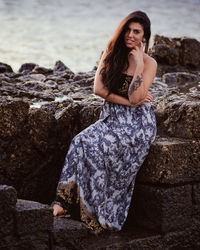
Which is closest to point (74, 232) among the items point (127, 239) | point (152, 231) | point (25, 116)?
point (127, 239)

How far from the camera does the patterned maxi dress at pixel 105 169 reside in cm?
483

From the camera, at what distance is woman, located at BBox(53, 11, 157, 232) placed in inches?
191

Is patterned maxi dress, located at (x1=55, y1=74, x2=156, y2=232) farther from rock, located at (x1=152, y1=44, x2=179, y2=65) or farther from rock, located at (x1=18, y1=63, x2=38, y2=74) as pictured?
rock, located at (x1=18, y1=63, x2=38, y2=74)

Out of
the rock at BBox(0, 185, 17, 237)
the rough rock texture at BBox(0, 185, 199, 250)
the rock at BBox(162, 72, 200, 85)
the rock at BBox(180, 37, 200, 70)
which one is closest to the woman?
the rough rock texture at BBox(0, 185, 199, 250)

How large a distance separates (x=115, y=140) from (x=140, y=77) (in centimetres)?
72

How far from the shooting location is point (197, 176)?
5.09 meters

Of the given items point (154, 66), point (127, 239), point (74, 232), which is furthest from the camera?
point (154, 66)

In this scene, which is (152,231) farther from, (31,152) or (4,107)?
(4,107)

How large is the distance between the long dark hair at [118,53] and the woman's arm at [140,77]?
0.14 metres

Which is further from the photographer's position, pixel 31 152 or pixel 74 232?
pixel 31 152

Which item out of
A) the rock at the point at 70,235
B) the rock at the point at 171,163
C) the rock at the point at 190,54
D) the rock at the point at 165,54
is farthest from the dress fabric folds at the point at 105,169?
the rock at the point at 190,54

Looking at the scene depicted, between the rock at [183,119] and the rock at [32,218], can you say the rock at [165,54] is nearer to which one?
the rock at [183,119]

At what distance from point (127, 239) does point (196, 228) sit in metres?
0.89

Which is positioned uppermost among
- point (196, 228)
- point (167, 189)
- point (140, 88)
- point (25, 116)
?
point (140, 88)
